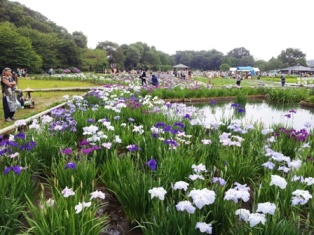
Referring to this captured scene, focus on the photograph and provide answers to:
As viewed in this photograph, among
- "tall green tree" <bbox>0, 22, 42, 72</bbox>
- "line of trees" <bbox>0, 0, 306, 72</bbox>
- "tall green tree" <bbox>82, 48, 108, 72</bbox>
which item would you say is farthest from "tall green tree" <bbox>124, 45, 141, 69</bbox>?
"tall green tree" <bbox>0, 22, 42, 72</bbox>

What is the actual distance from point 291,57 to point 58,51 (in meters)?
72.0

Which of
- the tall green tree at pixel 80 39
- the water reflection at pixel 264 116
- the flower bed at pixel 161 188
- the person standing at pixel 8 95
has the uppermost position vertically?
the tall green tree at pixel 80 39

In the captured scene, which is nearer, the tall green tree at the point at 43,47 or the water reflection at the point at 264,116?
the water reflection at the point at 264,116

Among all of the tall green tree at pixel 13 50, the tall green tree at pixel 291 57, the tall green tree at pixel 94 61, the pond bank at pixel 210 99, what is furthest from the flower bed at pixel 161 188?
the tall green tree at pixel 291 57

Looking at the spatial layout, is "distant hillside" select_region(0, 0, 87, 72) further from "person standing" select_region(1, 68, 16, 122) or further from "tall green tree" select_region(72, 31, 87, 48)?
"person standing" select_region(1, 68, 16, 122)

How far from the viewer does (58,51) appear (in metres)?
49.6

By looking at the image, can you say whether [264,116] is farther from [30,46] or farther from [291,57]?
[291,57]

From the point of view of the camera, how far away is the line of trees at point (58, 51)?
38094 millimetres

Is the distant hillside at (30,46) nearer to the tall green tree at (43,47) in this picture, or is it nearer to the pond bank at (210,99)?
the tall green tree at (43,47)

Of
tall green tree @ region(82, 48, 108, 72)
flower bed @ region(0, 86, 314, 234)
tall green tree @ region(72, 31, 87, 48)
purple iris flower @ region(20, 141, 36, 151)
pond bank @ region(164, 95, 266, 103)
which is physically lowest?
pond bank @ region(164, 95, 266, 103)

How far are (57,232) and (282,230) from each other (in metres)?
1.56

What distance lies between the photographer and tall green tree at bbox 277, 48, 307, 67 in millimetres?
87150

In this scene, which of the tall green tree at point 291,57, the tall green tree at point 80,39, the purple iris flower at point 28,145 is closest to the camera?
the purple iris flower at point 28,145

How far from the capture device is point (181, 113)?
5.78 meters
